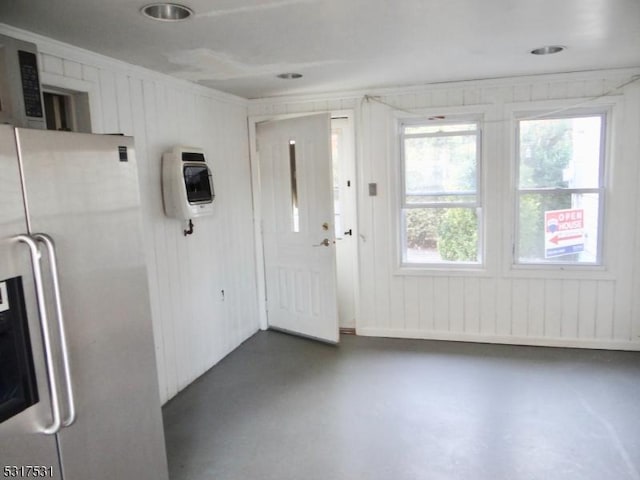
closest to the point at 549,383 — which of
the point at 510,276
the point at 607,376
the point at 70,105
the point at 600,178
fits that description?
the point at 607,376

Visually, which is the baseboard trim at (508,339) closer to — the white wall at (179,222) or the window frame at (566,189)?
the window frame at (566,189)

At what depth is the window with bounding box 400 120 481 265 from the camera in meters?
4.19

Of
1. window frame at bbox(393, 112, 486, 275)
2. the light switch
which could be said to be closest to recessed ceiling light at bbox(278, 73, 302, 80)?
window frame at bbox(393, 112, 486, 275)

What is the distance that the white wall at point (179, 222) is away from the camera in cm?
279

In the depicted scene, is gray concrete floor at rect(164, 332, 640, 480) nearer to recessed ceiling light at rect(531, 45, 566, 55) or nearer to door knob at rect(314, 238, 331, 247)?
door knob at rect(314, 238, 331, 247)

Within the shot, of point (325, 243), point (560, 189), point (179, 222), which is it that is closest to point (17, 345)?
point (179, 222)

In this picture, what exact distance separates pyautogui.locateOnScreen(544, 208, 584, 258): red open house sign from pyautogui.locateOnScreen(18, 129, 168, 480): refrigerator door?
342cm

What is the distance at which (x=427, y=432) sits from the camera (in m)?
2.85

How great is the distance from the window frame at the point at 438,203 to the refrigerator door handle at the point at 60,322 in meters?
3.19

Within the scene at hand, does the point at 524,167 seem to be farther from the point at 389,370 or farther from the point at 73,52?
the point at 73,52

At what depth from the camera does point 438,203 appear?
4273mm

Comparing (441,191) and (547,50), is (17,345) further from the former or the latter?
(441,191)

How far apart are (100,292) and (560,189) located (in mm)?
3681

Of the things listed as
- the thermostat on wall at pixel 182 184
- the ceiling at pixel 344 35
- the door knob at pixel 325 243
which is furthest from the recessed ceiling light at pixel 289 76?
the door knob at pixel 325 243
